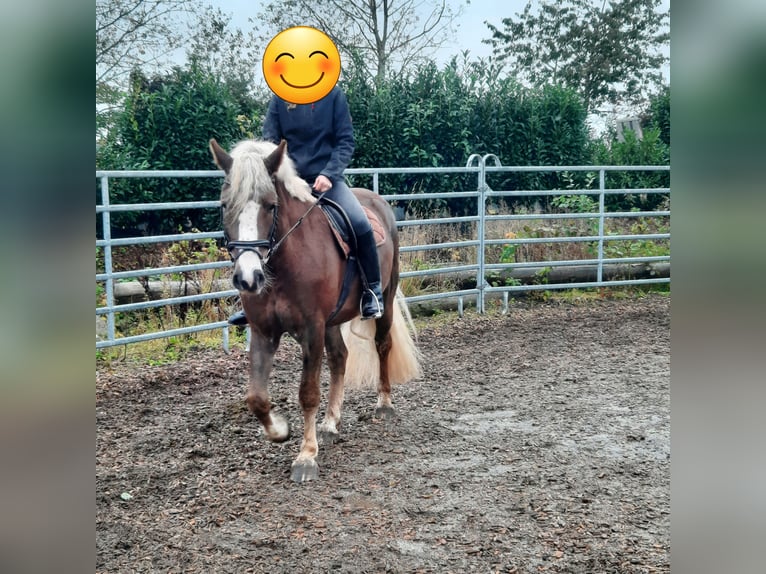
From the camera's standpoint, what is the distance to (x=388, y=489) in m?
3.21

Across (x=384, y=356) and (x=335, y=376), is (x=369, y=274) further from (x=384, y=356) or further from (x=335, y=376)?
(x=384, y=356)

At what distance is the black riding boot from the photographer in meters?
3.85

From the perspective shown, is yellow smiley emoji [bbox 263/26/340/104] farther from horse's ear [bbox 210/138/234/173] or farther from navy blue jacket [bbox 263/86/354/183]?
navy blue jacket [bbox 263/86/354/183]

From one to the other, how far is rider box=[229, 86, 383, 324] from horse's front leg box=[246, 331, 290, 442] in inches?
17.1

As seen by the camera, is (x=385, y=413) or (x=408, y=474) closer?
(x=408, y=474)

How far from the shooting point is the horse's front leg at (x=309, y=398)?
3.38 meters

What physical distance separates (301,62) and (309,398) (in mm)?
1700

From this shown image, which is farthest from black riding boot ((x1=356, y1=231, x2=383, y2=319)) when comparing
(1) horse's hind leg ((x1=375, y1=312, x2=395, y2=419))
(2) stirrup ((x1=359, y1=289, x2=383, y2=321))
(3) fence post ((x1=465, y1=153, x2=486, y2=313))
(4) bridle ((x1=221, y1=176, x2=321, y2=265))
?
(3) fence post ((x1=465, y1=153, x2=486, y2=313))

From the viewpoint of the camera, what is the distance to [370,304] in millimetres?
3959

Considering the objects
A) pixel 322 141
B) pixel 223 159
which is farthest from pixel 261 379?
pixel 322 141
